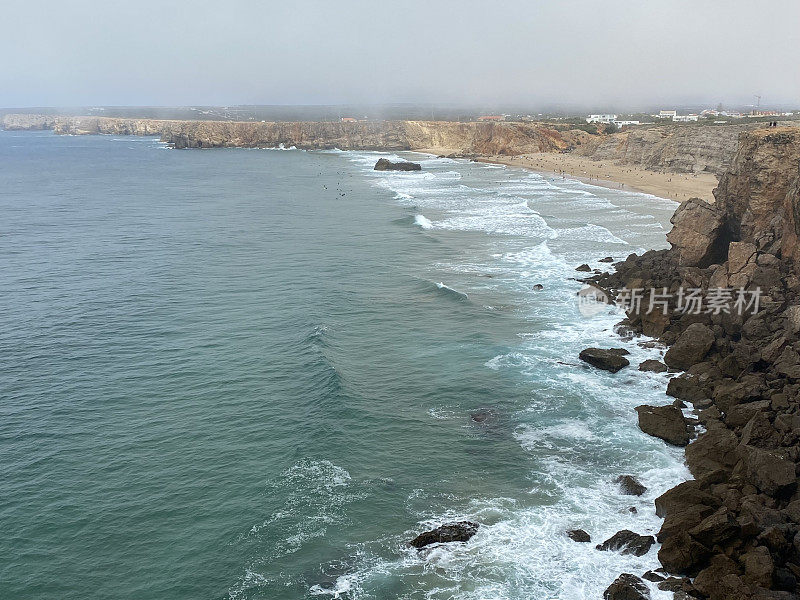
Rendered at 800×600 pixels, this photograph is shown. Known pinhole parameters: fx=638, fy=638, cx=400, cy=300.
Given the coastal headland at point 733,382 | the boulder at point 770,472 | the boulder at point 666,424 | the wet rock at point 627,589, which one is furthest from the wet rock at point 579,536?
the boulder at point 666,424

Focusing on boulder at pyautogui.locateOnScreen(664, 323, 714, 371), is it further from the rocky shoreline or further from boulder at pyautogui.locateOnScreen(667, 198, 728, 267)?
boulder at pyautogui.locateOnScreen(667, 198, 728, 267)

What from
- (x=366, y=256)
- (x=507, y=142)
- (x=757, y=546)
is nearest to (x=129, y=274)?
(x=366, y=256)

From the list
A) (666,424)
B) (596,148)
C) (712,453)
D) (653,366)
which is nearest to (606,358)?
(653,366)

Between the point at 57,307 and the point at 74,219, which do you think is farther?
the point at 74,219

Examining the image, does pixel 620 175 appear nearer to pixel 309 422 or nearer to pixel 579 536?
pixel 309 422

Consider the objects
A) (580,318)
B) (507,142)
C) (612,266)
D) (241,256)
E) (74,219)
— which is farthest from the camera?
(507,142)

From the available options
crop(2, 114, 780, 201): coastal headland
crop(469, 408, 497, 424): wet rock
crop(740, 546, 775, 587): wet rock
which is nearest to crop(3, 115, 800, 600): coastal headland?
crop(740, 546, 775, 587): wet rock

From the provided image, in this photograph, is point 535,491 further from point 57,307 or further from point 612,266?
point 57,307
